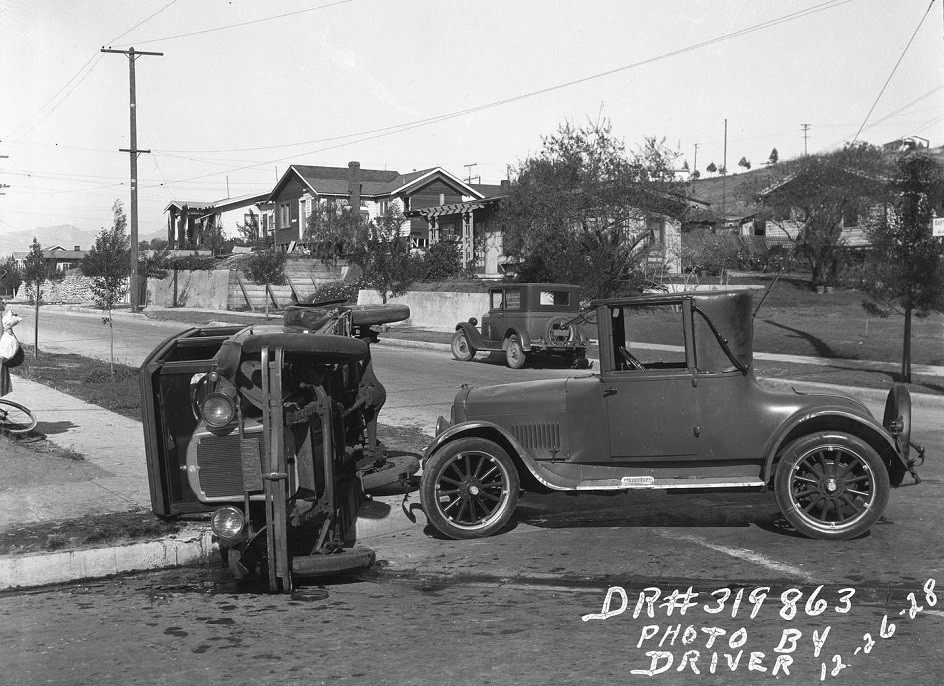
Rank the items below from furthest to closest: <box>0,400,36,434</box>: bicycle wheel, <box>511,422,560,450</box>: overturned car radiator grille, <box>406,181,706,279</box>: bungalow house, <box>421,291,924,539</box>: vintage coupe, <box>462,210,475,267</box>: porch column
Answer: <box>462,210,475,267</box>: porch column
<box>406,181,706,279</box>: bungalow house
<box>0,400,36,434</box>: bicycle wheel
<box>511,422,560,450</box>: overturned car radiator grille
<box>421,291,924,539</box>: vintage coupe

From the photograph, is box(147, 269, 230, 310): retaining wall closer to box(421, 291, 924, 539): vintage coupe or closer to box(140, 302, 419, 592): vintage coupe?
box(140, 302, 419, 592): vintage coupe

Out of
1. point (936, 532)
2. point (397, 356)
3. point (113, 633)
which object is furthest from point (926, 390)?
point (113, 633)

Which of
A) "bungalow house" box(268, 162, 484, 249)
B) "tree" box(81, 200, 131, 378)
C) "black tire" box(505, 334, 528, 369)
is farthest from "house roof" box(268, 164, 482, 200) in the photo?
"black tire" box(505, 334, 528, 369)

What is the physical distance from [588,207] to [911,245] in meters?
15.1

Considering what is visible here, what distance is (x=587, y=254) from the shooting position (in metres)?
29.8

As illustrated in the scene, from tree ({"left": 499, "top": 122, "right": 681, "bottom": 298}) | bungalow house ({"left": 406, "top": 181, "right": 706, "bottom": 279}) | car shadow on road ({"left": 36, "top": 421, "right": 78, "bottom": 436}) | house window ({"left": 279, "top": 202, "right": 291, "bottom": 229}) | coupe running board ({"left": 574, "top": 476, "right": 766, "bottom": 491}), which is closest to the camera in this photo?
coupe running board ({"left": 574, "top": 476, "right": 766, "bottom": 491})

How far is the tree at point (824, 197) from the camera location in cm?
4294

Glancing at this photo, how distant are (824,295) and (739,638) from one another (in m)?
37.0

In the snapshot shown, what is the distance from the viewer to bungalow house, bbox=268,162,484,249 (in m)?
55.2

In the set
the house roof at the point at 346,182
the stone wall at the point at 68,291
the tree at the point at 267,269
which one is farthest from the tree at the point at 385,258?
the stone wall at the point at 68,291

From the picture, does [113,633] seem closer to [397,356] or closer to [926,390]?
[926,390]

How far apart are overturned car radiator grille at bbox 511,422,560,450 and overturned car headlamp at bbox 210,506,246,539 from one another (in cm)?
224

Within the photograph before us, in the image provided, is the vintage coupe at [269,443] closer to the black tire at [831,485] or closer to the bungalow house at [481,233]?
the black tire at [831,485]

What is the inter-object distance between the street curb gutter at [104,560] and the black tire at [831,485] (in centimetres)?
417
